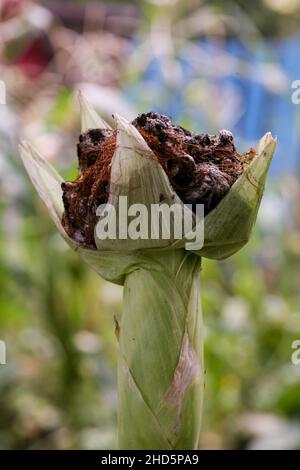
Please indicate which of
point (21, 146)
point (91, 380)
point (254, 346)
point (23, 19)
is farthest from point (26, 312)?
point (21, 146)

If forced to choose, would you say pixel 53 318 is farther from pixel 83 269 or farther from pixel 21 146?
pixel 21 146

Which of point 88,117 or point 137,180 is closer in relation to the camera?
point 137,180

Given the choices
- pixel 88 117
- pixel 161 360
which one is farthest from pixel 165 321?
pixel 88 117

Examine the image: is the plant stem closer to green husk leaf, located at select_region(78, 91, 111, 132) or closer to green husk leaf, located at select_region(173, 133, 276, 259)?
green husk leaf, located at select_region(173, 133, 276, 259)

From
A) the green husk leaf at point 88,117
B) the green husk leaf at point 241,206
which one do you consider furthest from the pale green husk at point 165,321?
the green husk leaf at point 88,117

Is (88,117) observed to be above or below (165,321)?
above

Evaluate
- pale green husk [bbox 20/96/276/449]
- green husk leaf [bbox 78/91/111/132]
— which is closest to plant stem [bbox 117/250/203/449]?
pale green husk [bbox 20/96/276/449]

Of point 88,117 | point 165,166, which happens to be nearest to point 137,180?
point 165,166

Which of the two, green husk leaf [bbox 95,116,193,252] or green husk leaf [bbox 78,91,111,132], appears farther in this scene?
green husk leaf [bbox 78,91,111,132]

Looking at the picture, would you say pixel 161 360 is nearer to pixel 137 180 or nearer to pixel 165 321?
pixel 165 321
